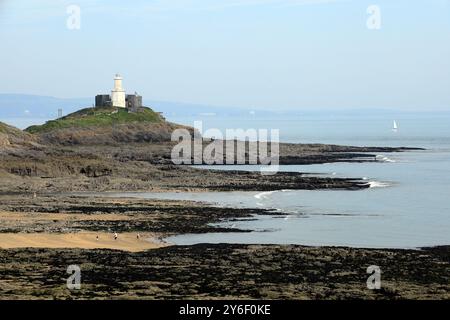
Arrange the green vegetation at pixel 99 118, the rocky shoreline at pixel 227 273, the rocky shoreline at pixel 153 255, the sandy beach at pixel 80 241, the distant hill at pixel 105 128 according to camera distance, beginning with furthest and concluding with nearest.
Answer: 1. the green vegetation at pixel 99 118
2. the distant hill at pixel 105 128
3. the sandy beach at pixel 80 241
4. the rocky shoreline at pixel 153 255
5. the rocky shoreline at pixel 227 273

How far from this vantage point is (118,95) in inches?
4828

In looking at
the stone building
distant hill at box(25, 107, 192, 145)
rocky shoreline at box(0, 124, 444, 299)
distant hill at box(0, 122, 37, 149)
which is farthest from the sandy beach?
the stone building

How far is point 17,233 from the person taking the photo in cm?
3631

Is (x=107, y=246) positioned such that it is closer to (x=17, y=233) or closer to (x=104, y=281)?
(x=17, y=233)

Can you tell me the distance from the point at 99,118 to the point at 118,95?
358 inches

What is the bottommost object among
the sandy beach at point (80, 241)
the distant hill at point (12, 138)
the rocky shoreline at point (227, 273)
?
the rocky shoreline at point (227, 273)

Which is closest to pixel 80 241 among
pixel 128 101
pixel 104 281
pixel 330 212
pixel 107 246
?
pixel 107 246

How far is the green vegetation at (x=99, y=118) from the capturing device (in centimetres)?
10965

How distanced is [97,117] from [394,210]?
7012cm

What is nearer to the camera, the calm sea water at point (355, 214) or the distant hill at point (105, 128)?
the calm sea water at point (355, 214)

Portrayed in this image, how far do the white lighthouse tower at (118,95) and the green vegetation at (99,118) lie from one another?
2675mm

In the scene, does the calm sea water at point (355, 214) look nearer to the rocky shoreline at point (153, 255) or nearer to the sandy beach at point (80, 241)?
the sandy beach at point (80, 241)

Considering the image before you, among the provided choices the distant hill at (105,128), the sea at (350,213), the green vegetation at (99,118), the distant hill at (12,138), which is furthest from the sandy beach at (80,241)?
the green vegetation at (99,118)

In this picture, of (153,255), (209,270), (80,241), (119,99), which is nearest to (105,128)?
(119,99)
